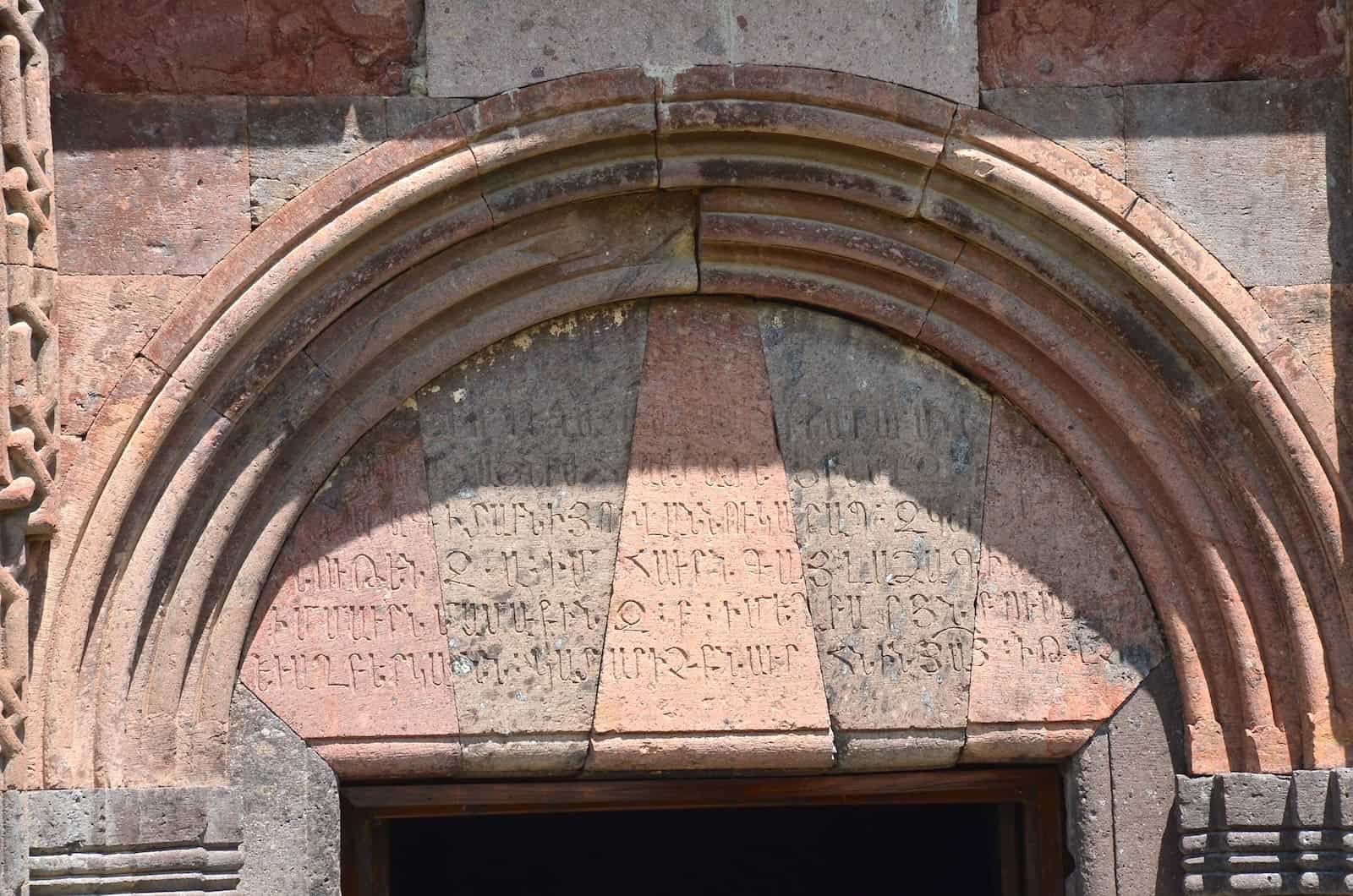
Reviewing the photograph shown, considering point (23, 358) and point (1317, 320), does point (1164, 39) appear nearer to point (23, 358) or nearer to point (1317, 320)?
point (1317, 320)

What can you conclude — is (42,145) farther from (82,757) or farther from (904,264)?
(904,264)

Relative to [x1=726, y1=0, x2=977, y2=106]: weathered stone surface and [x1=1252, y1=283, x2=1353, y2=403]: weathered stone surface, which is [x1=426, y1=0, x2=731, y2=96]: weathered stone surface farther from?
[x1=1252, y1=283, x2=1353, y2=403]: weathered stone surface

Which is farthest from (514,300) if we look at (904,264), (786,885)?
(786,885)

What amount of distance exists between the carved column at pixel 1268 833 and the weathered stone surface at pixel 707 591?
0.94 meters

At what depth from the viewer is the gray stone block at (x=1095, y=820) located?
4.60 m

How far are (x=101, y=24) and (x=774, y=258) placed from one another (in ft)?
5.83

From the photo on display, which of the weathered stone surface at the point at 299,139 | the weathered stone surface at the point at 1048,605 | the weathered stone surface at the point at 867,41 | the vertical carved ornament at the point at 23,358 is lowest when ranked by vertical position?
the weathered stone surface at the point at 1048,605

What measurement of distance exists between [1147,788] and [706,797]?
3.67ft

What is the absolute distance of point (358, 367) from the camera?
456 centimetres

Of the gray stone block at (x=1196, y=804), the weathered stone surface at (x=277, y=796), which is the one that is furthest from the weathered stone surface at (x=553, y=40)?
the gray stone block at (x=1196, y=804)

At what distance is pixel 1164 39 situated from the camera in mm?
4672

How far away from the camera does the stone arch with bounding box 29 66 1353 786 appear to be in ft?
14.3

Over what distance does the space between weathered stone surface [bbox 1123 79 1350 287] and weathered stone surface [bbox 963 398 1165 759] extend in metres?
0.69

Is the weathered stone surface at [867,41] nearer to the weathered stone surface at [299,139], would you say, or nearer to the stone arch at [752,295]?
the stone arch at [752,295]
